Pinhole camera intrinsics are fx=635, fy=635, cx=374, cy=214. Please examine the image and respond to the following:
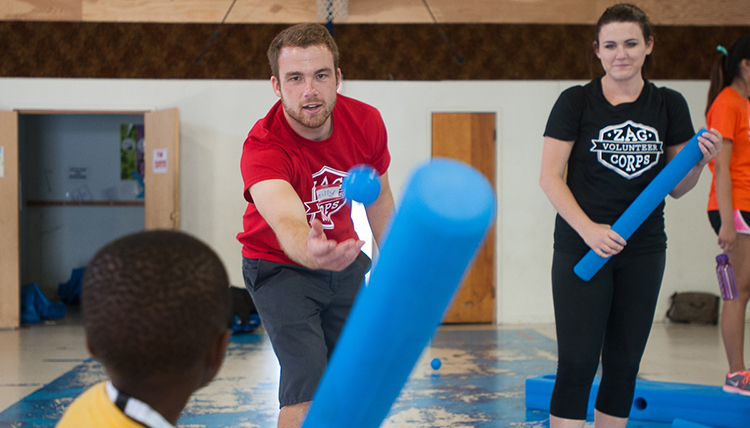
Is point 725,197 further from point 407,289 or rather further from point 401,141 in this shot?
point 401,141

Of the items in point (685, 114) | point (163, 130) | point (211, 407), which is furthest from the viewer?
point (163, 130)

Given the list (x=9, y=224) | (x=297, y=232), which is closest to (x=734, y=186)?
(x=297, y=232)

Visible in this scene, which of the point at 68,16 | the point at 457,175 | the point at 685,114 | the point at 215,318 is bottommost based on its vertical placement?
the point at 215,318

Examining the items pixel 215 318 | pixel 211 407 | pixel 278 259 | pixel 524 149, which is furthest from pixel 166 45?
pixel 215 318

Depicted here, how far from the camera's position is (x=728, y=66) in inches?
124

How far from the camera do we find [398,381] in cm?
85

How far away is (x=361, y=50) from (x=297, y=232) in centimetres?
546

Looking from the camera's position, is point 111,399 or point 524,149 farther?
point 524,149

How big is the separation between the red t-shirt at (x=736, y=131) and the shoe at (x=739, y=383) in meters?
0.78

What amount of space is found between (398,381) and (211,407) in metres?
2.80

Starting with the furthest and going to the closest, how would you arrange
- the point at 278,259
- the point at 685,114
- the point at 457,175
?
the point at 685,114 → the point at 278,259 → the point at 457,175

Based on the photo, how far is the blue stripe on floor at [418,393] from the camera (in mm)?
3111

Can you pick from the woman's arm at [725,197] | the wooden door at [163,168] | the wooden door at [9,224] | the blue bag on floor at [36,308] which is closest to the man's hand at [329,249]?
the woman's arm at [725,197]

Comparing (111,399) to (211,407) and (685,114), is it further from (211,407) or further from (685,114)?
(211,407)
